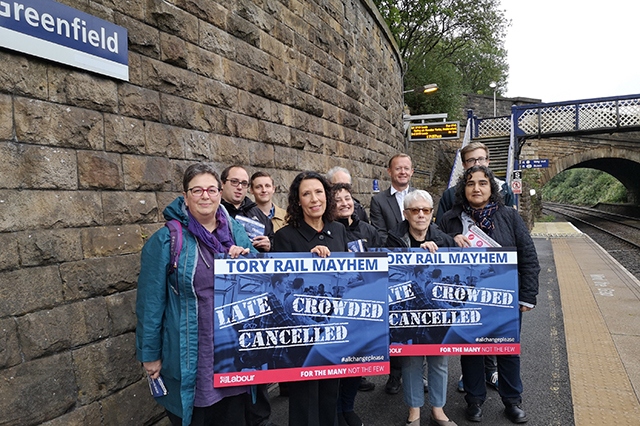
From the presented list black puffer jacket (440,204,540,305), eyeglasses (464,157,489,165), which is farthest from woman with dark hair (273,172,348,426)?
eyeglasses (464,157,489,165)

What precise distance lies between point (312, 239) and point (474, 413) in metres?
2.01

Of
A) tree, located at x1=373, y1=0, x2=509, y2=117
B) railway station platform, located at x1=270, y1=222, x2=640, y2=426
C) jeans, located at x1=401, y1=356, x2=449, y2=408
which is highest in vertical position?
tree, located at x1=373, y1=0, x2=509, y2=117

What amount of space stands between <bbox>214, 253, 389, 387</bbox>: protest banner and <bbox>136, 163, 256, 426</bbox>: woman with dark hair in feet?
0.23

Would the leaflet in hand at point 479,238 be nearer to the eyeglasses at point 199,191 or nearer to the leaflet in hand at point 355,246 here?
the leaflet in hand at point 355,246

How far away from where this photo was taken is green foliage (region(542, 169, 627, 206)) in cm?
4434

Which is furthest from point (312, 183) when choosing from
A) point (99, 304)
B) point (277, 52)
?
point (277, 52)

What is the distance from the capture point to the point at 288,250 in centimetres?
274

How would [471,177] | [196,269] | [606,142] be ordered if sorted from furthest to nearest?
1. [606,142]
2. [471,177]
3. [196,269]

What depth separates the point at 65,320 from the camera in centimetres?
262

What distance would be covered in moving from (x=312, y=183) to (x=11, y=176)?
1.80 metres

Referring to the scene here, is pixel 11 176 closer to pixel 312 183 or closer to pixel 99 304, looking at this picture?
pixel 99 304

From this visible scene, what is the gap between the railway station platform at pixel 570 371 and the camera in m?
3.38

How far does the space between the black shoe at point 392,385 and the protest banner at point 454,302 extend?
3.62 feet

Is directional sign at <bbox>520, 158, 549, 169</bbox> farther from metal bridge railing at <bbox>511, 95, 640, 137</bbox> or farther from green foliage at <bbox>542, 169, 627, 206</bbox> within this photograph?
green foliage at <bbox>542, 169, 627, 206</bbox>
